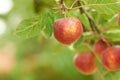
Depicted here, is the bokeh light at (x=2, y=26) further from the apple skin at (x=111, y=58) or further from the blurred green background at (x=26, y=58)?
the apple skin at (x=111, y=58)

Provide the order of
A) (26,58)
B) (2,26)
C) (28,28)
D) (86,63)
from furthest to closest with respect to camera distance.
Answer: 1. (26,58)
2. (2,26)
3. (86,63)
4. (28,28)

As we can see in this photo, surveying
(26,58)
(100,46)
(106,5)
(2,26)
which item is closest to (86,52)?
(100,46)

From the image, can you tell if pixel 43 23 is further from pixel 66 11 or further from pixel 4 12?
pixel 4 12

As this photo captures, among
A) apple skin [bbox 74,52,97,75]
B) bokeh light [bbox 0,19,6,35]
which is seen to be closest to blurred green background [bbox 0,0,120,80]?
bokeh light [bbox 0,19,6,35]

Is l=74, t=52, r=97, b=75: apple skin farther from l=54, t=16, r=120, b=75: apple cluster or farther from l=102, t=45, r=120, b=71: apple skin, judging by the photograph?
l=102, t=45, r=120, b=71: apple skin

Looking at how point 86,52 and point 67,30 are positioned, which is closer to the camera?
point 67,30

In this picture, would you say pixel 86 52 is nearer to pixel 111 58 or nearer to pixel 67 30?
pixel 111 58

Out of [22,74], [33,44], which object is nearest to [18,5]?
[33,44]
